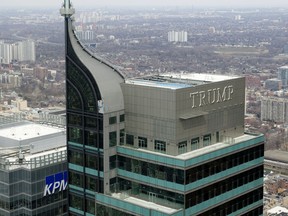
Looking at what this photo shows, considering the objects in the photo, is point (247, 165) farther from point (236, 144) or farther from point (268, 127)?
point (268, 127)

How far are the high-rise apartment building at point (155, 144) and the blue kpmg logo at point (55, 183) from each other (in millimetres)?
6314

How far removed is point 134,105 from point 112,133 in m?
1.85

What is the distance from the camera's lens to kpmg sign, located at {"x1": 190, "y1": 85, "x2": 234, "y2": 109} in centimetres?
3195

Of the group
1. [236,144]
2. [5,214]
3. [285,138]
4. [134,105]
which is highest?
[134,105]

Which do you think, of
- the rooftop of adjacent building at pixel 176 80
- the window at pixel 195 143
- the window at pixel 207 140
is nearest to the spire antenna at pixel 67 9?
the rooftop of adjacent building at pixel 176 80

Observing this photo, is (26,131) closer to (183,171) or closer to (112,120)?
(112,120)

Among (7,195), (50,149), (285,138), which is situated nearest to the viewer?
(7,195)

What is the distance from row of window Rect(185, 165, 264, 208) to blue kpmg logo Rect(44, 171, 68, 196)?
1294 centimetres

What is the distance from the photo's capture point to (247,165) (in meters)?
34.2

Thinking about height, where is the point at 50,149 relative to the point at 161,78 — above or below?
below

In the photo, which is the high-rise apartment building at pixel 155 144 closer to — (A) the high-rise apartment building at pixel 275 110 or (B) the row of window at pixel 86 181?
(B) the row of window at pixel 86 181

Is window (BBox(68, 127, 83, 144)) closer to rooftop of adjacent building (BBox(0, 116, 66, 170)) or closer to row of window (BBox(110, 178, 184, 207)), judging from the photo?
row of window (BBox(110, 178, 184, 207))

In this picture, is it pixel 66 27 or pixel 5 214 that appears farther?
pixel 5 214

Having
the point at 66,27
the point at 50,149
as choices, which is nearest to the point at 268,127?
the point at 50,149
